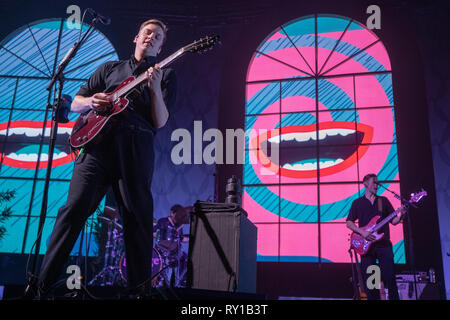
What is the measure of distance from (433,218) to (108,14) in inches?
215

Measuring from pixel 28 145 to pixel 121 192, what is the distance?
16.1ft

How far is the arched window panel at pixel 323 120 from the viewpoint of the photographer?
516cm

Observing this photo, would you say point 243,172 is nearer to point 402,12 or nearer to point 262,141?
point 262,141

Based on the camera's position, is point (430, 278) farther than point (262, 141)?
No

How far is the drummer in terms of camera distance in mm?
5047

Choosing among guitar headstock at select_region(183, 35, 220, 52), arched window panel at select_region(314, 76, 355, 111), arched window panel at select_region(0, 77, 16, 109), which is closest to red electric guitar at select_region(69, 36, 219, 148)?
guitar headstock at select_region(183, 35, 220, 52)

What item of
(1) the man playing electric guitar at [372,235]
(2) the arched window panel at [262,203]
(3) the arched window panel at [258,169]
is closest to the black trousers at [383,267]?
(1) the man playing electric guitar at [372,235]

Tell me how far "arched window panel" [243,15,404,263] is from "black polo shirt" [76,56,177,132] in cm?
359

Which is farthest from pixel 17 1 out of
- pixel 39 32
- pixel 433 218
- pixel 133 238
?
pixel 433 218

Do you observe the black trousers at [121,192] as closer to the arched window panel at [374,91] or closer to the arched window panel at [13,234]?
the arched window panel at [374,91]

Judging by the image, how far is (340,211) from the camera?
5109 mm

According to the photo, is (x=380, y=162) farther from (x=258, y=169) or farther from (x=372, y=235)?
(x=258, y=169)

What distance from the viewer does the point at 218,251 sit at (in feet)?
7.79

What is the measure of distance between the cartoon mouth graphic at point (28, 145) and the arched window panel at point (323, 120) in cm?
273
